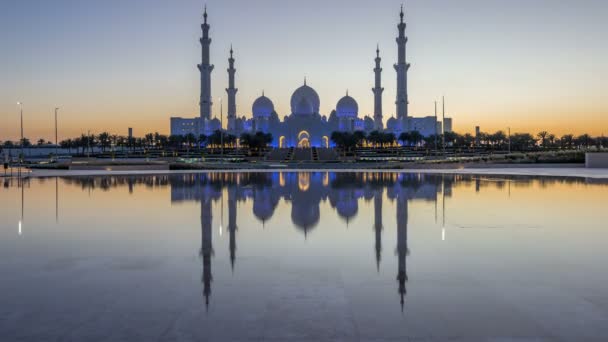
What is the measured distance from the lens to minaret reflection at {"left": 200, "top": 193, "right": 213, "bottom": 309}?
514 cm

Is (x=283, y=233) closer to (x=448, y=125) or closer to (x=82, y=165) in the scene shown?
(x=82, y=165)

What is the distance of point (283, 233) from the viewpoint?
26.9 ft

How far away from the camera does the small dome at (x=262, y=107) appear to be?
82625 millimetres

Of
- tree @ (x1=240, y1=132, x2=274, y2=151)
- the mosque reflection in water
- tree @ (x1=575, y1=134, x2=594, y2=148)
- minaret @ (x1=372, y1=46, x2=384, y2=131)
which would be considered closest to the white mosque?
minaret @ (x1=372, y1=46, x2=384, y2=131)

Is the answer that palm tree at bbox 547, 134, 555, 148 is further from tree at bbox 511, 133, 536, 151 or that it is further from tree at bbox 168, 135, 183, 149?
tree at bbox 168, 135, 183, 149

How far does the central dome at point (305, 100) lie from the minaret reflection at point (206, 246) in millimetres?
66781

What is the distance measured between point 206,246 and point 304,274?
2.14m

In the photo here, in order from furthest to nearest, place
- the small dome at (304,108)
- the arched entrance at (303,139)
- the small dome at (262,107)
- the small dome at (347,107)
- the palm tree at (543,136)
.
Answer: the palm tree at (543,136) → the small dome at (347,107) → the small dome at (262,107) → the small dome at (304,108) → the arched entrance at (303,139)

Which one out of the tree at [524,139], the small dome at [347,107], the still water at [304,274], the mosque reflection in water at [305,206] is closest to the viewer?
the still water at [304,274]

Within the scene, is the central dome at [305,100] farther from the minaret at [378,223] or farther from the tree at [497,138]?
the minaret at [378,223]

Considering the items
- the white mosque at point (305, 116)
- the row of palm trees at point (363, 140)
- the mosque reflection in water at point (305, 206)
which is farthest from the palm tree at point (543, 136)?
the mosque reflection in water at point (305, 206)

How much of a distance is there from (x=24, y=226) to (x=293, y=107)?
237 ft

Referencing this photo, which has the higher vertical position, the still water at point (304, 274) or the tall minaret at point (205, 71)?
the tall minaret at point (205, 71)

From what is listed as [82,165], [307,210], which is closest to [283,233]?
[307,210]
